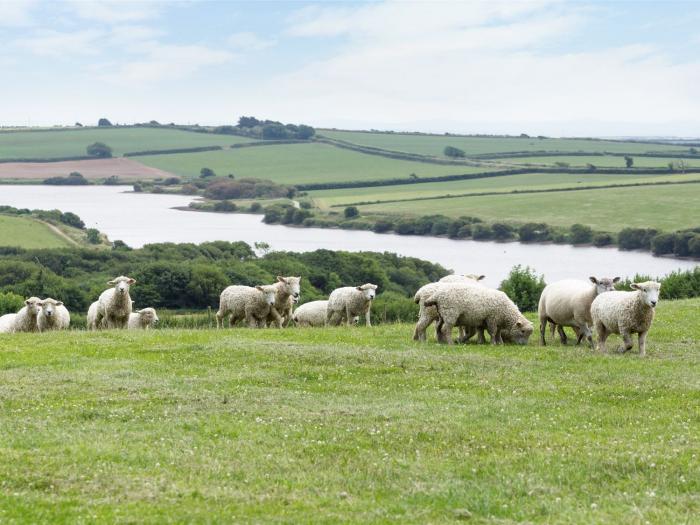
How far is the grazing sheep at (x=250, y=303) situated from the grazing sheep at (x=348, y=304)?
2296mm

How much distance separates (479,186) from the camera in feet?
534

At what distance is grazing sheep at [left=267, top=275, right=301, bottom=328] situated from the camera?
2872cm

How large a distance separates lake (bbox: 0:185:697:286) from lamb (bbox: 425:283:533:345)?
193 ft

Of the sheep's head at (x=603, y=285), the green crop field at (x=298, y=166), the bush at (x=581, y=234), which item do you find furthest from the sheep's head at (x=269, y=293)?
the green crop field at (x=298, y=166)

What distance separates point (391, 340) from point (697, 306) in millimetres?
13207

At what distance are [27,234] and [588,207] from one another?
74322 mm

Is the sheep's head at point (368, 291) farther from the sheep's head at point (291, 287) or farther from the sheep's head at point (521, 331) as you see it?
the sheep's head at point (521, 331)

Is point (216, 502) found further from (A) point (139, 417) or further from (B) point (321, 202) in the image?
(B) point (321, 202)

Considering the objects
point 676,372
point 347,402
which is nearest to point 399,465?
point 347,402

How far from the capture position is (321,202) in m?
158

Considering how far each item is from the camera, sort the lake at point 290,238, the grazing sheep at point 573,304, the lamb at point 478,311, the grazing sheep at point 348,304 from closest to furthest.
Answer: the lamb at point 478,311 < the grazing sheep at point 573,304 < the grazing sheep at point 348,304 < the lake at point 290,238

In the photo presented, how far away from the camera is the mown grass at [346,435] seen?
10133 mm

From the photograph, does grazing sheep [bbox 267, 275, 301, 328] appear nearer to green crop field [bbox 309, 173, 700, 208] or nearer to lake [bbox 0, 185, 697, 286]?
lake [bbox 0, 185, 697, 286]

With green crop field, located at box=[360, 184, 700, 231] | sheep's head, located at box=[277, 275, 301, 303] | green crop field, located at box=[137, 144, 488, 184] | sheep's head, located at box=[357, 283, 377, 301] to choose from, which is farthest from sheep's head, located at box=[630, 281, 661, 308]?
green crop field, located at box=[137, 144, 488, 184]
